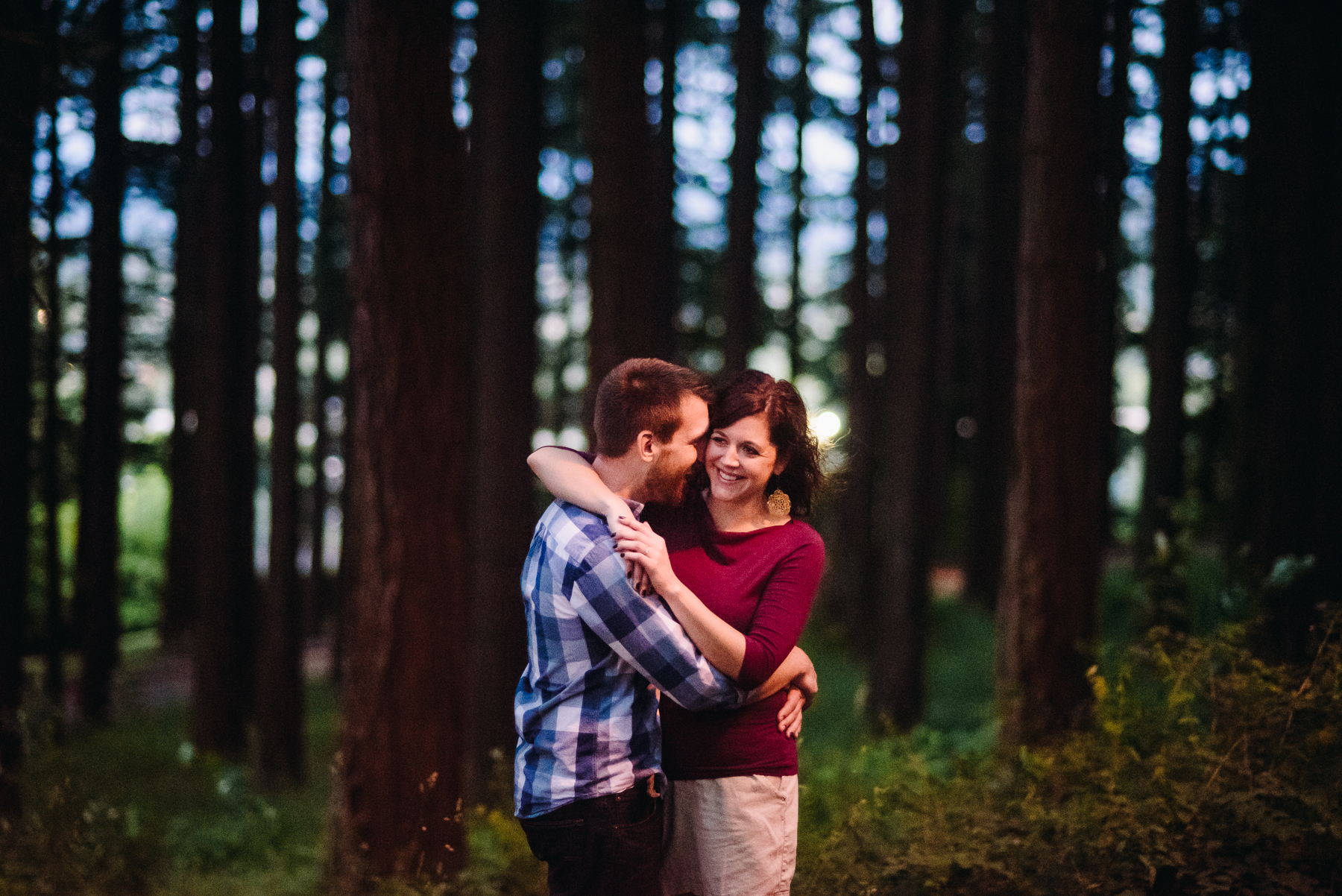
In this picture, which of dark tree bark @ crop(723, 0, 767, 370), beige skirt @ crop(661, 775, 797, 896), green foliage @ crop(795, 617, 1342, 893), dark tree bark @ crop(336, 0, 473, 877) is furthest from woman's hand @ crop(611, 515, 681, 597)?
dark tree bark @ crop(723, 0, 767, 370)

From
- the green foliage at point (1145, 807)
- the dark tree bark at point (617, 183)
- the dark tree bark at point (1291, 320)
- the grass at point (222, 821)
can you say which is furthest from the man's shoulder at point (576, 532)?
the dark tree bark at point (1291, 320)

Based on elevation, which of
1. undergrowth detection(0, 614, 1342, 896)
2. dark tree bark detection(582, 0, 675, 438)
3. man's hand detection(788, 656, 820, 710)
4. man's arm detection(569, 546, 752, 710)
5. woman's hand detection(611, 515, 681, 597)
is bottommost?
undergrowth detection(0, 614, 1342, 896)

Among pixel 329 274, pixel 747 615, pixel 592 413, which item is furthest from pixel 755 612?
pixel 329 274

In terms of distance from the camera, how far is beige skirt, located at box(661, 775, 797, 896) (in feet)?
9.98

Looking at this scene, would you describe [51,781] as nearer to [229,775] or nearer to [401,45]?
[229,775]

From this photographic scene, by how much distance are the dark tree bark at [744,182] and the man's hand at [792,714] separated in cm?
1228

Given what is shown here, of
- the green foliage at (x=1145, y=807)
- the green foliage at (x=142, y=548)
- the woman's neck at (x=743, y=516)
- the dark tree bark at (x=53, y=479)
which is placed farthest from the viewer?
the green foliage at (x=142, y=548)

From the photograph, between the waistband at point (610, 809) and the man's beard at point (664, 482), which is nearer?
the waistband at point (610, 809)

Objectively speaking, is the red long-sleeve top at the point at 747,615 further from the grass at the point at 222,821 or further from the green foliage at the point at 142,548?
the green foliage at the point at 142,548

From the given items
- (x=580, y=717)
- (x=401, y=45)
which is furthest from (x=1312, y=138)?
(x=580, y=717)

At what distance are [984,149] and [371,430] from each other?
49.1ft

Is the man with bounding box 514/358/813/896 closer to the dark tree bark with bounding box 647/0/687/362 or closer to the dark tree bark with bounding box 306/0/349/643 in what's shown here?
the dark tree bark with bounding box 647/0/687/362

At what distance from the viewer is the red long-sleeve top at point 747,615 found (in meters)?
3.05

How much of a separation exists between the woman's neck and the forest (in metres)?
0.41
